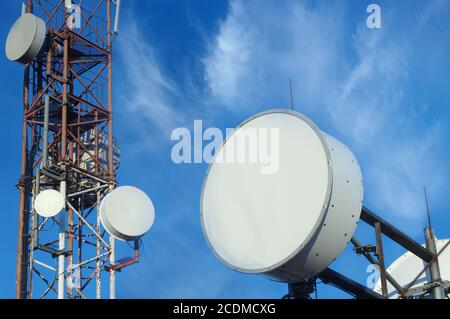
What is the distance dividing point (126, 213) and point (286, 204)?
22134 millimetres

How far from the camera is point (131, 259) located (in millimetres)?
43938

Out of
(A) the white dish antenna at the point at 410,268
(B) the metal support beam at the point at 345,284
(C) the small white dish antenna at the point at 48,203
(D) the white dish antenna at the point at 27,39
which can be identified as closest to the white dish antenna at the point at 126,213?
(C) the small white dish antenna at the point at 48,203

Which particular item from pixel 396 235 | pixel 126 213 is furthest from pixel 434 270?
pixel 126 213

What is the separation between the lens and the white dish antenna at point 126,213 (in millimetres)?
40781

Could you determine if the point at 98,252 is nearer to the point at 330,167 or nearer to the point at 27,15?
the point at 27,15

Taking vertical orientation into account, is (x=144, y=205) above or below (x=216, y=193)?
above

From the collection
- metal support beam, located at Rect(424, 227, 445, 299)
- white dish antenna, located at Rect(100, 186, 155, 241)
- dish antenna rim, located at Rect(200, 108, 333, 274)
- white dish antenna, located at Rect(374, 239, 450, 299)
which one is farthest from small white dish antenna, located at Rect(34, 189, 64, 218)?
metal support beam, located at Rect(424, 227, 445, 299)

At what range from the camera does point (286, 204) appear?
20.1 meters

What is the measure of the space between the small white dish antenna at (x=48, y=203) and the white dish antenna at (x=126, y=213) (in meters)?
2.09

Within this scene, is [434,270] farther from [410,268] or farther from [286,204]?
[286,204]

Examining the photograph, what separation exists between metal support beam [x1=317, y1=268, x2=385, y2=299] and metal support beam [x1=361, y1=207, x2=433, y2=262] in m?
1.70

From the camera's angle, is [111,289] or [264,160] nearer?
[264,160]

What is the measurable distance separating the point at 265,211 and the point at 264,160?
134 cm
